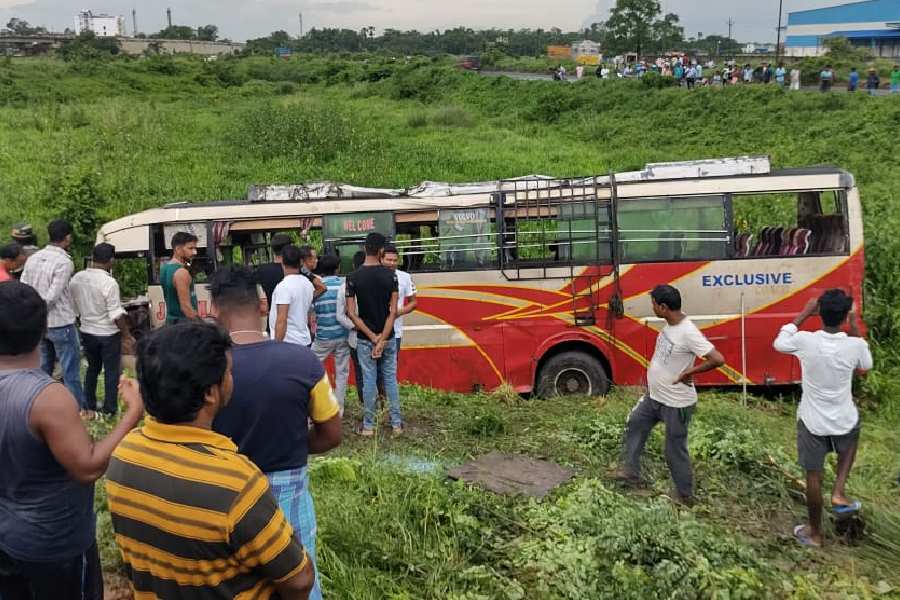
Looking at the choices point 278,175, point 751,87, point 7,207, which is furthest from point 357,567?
point 751,87

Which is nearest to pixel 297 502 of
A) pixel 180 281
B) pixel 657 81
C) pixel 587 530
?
pixel 587 530

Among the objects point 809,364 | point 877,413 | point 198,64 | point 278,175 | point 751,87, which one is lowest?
point 877,413

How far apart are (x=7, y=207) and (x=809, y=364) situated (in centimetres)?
1852

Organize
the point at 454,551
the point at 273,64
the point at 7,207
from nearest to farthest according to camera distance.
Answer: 1. the point at 454,551
2. the point at 7,207
3. the point at 273,64

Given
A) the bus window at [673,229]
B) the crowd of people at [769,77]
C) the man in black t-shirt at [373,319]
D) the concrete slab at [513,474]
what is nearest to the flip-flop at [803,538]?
the concrete slab at [513,474]

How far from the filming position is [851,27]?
71312mm

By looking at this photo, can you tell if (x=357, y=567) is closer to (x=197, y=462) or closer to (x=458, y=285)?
(x=197, y=462)

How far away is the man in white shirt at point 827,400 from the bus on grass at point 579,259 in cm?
359

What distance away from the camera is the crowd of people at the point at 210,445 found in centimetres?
229

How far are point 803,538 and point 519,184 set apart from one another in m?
5.22

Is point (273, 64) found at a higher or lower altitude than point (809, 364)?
higher

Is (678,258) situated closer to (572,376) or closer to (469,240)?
(572,376)

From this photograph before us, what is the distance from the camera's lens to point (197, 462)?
228cm

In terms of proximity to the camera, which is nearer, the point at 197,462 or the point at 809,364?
the point at 197,462
